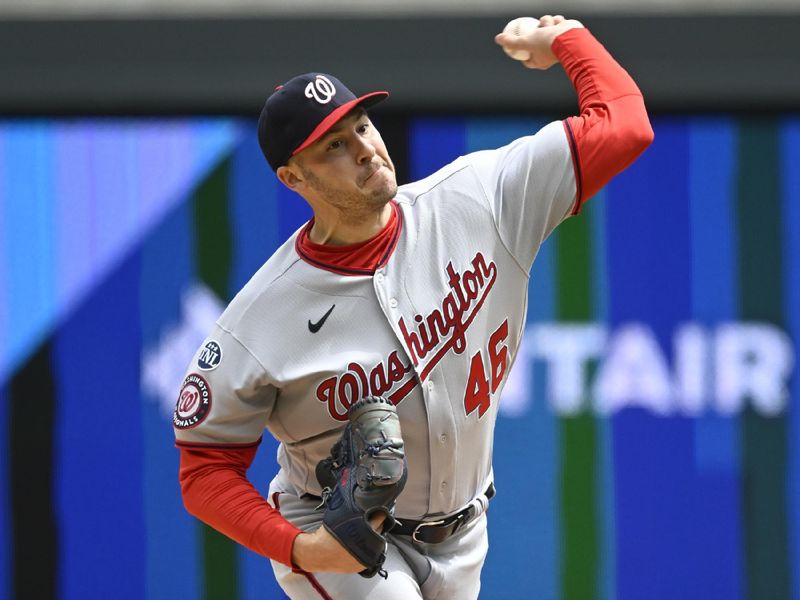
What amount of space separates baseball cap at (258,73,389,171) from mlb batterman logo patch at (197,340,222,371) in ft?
1.27

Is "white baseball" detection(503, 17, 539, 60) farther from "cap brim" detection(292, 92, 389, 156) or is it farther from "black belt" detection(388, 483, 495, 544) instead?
"black belt" detection(388, 483, 495, 544)

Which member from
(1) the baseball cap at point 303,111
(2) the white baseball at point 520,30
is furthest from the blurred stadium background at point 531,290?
(1) the baseball cap at point 303,111

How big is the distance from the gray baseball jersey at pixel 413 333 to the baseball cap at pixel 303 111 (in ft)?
0.80

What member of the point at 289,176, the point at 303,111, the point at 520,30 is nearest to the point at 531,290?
the point at 520,30

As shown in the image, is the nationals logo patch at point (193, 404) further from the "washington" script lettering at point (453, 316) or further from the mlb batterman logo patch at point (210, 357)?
the "washington" script lettering at point (453, 316)

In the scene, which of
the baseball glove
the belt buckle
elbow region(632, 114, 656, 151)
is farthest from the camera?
the belt buckle

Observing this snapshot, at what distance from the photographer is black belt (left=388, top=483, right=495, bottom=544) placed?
110 inches

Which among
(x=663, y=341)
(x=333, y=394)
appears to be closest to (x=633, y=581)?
(x=663, y=341)

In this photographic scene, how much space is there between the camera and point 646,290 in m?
4.86

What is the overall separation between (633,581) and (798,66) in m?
1.92

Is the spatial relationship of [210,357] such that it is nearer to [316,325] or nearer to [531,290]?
[316,325]

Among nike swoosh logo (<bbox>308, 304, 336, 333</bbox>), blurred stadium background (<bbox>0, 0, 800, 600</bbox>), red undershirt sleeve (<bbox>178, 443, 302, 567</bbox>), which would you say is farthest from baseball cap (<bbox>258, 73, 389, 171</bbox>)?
blurred stadium background (<bbox>0, 0, 800, 600</bbox>)

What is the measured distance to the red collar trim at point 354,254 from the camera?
2.70 meters

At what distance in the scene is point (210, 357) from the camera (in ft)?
8.75
